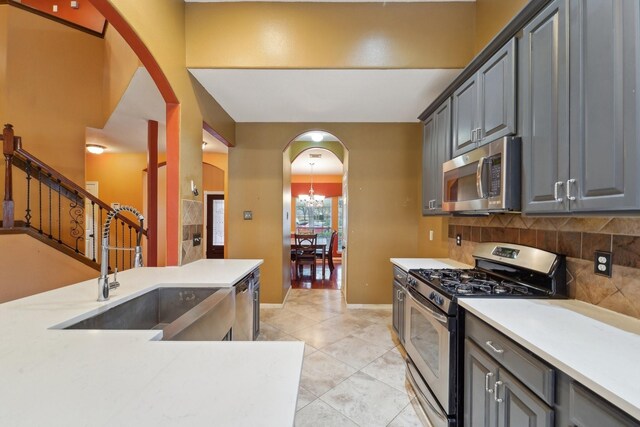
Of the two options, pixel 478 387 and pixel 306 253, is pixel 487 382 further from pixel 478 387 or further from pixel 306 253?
pixel 306 253

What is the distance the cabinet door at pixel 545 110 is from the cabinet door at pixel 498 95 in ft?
0.16

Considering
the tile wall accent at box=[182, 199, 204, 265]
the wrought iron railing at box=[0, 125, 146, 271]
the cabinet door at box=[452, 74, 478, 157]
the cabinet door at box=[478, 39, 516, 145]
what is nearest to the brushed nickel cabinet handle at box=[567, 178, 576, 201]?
the cabinet door at box=[478, 39, 516, 145]

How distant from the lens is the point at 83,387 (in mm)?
673

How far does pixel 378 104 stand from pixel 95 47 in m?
4.15

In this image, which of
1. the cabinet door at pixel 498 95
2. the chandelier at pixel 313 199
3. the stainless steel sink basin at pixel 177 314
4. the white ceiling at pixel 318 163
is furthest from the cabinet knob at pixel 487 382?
the chandelier at pixel 313 199

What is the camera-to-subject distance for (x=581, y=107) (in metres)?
1.09

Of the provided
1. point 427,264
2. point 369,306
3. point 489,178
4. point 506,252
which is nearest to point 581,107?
point 489,178

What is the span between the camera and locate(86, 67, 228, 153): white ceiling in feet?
9.27

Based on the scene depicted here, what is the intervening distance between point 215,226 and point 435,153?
6232 millimetres

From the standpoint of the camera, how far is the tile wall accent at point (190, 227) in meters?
2.30

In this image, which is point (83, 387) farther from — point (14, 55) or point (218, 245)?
point (218, 245)

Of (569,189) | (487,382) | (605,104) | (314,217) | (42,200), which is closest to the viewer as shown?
(605,104)

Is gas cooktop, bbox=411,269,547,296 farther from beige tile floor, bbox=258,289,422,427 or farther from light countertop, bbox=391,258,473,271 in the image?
beige tile floor, bbox=258,289,422,427

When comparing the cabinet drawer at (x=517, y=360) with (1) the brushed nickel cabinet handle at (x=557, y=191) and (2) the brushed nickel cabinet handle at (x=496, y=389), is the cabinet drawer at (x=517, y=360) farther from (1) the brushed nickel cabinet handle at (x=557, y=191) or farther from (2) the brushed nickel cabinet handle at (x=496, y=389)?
(1) the brushed nickel cabinet handle at (x=557, y=191)
